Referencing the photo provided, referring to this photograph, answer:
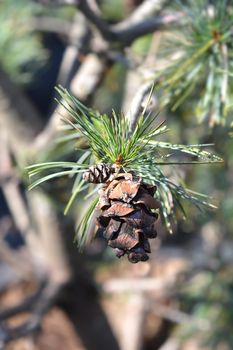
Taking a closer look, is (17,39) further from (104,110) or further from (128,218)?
(128,218)

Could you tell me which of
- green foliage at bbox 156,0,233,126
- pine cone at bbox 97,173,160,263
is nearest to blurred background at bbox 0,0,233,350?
green foliage at bbox 156,0,233,126

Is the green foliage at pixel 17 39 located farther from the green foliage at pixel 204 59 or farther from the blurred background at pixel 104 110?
the green foliage at pixel 204 59

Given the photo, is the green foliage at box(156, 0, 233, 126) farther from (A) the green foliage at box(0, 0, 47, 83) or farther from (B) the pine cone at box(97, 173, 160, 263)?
(A) the green foliage at box(0, 0, 47, 83)

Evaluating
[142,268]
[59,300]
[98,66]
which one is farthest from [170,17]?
[142,268]

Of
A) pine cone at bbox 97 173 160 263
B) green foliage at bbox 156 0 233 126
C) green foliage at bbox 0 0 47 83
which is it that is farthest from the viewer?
green foliage at bbox 0 0 47 83

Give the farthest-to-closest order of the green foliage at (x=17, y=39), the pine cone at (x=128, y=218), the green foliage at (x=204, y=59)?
1. the green foliage at (x=17, y=39)
2. the green foliage at (x=204, y=59)
3. the pine cone at (x=128, y=218)

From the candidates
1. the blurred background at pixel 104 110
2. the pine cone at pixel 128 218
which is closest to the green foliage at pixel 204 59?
the blurred background at pixel 104 110

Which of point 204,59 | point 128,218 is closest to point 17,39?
point 204,59
